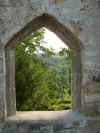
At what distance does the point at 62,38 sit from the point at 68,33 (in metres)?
0.17

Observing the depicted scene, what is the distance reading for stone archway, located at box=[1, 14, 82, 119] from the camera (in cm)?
205

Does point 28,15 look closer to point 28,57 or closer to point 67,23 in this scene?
point 67,23

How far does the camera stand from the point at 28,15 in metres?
1.91

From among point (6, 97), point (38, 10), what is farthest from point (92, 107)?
point (38, 10)

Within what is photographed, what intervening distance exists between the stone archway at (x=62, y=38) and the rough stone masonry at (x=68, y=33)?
2cm

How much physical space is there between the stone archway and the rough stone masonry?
15mm

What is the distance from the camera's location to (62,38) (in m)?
2.25

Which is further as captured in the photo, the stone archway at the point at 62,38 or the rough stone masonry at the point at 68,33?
the stone archway at the point at 62,38

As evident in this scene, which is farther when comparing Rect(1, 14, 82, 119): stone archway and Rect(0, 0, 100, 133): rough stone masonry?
Rect(1, 14, 82, 119): stone archway

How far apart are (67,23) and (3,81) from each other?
1.16 meters

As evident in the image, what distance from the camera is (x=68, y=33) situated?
2.10m

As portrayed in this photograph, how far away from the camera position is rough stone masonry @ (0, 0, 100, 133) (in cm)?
192

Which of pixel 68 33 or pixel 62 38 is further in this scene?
pixel 62 38

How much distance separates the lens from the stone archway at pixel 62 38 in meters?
2.05
